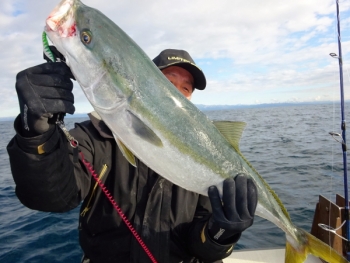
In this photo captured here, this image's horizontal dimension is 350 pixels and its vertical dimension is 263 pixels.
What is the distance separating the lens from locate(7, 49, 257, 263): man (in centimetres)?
223

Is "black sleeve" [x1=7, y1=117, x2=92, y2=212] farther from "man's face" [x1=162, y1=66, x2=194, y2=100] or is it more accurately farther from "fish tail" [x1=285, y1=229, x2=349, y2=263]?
"fish tail" [x1=285, y1=229, x2=349, y2=263]

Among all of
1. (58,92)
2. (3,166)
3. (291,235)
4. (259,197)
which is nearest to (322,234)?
(291,235)

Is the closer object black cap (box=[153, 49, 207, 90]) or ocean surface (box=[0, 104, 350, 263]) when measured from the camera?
black cap (box=[153, 49, 207, 90])

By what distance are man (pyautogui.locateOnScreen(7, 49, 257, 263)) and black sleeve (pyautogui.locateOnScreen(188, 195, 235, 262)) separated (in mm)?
11

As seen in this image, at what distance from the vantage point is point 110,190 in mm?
3359

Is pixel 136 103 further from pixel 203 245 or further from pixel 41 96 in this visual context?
pixel 203 245

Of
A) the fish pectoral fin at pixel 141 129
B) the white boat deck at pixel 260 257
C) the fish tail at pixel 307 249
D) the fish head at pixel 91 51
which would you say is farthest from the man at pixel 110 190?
the white boat deck at pixel 260 257

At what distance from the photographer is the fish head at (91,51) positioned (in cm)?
217

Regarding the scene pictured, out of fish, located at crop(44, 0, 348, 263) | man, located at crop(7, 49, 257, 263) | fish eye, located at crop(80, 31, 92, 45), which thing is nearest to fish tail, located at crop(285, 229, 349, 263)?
man, located at crop(7, 49, 257, 263)

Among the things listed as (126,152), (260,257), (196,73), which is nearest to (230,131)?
(126,152)

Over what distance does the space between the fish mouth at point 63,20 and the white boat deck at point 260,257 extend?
485 centimetres

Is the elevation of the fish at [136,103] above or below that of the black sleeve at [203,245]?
above

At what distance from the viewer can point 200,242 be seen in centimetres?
322

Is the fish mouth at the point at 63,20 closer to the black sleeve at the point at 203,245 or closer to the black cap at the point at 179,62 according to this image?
the black cap at the point at 179,62
